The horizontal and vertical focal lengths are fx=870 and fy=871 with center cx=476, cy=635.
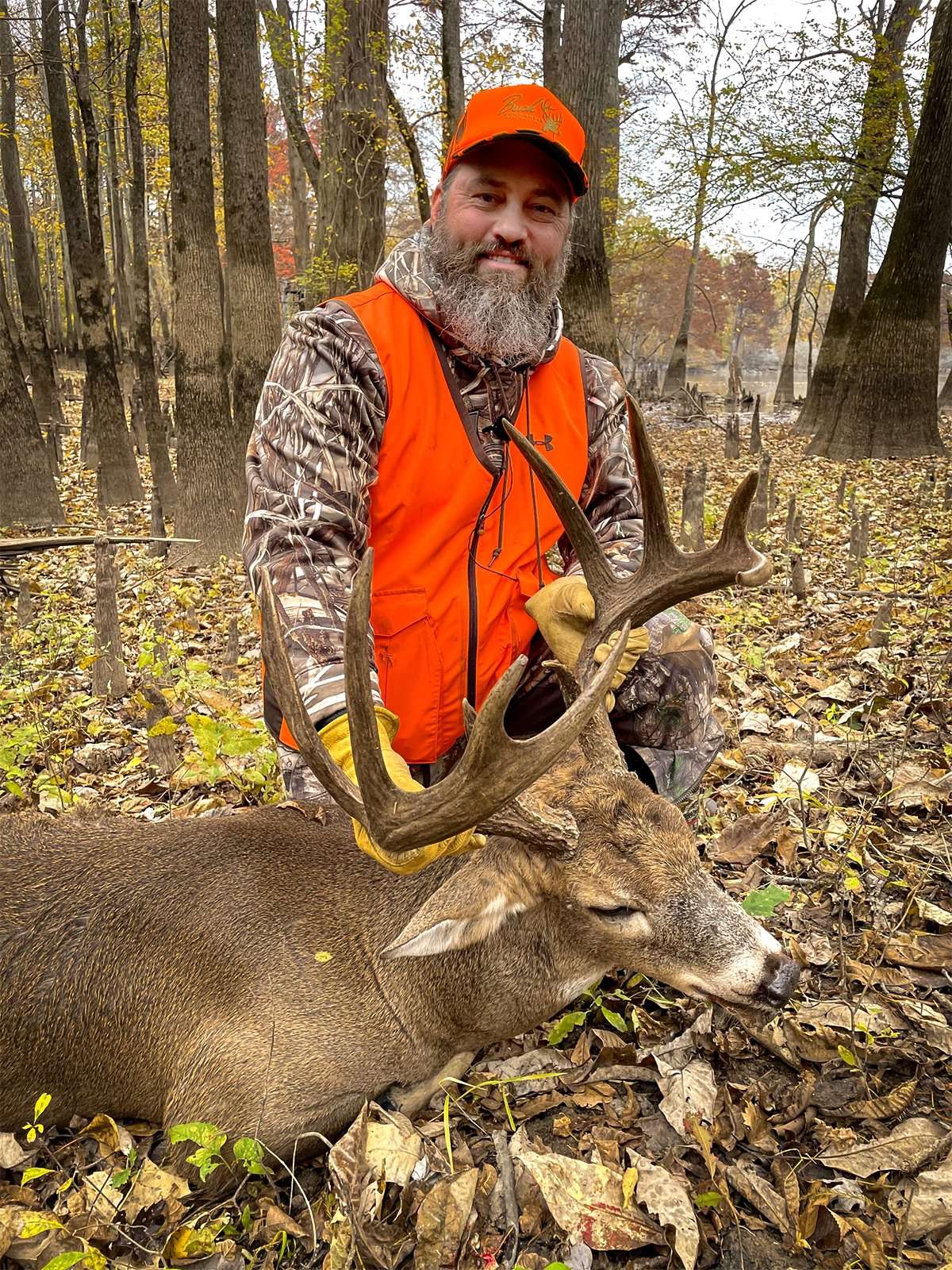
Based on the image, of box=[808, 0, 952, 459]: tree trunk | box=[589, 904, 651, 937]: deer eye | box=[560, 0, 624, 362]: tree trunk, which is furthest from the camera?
box=[808, 0, 952, 459]: tree trunk

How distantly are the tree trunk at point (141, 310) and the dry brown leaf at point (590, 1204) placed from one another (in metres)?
10.4

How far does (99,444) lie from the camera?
42.3 ft

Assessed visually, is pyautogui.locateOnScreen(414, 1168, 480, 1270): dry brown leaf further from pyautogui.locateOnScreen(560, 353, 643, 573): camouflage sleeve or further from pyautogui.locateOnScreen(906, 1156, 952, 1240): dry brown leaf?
pyautogui.locateOnScreen(560, 353, 643, 573): camouflage sleeve

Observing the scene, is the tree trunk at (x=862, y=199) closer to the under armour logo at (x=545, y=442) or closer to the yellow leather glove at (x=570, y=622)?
the under armour logo at (x=545, y=442)

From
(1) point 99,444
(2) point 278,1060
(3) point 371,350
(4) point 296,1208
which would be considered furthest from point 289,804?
(1) point 99,444

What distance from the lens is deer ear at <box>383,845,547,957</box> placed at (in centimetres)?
259

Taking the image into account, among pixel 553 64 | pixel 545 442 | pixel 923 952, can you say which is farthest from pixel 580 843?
pixel 553 64

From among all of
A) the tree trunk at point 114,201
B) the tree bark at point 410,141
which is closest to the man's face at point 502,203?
the tree bark at point 410,141

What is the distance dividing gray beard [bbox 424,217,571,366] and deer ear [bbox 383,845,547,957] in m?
2.18

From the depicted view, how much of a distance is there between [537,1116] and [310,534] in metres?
2.18

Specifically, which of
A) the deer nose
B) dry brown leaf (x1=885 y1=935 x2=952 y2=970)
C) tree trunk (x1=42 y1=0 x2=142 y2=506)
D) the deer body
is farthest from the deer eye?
tree trunk (x1=42 y1=0 x2=142 y2=506)

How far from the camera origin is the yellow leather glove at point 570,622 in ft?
11.3

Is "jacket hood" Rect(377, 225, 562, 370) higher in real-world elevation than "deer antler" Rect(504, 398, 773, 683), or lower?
higher

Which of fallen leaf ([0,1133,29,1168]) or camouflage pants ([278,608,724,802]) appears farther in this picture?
camouflage pants ([278,608,724,802])
